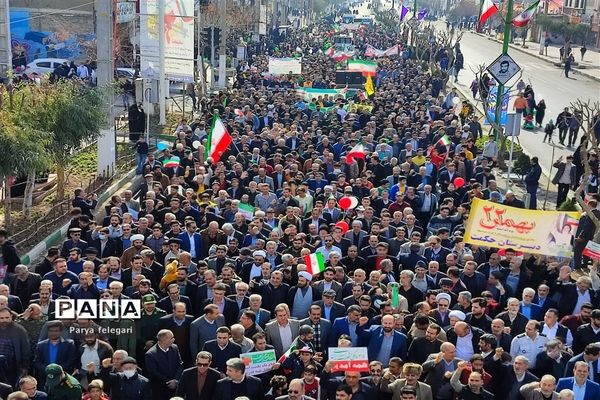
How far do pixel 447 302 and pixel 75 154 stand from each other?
51.6ft

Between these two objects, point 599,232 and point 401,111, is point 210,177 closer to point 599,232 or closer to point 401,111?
point 599,232

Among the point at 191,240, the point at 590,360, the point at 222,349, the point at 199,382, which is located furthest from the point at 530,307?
the point at 191,240

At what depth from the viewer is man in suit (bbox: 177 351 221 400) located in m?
8.99

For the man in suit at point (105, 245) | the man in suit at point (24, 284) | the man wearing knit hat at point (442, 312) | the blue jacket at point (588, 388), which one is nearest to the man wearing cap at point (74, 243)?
the man in suit at point (105, 245)

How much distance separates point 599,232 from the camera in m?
15.0

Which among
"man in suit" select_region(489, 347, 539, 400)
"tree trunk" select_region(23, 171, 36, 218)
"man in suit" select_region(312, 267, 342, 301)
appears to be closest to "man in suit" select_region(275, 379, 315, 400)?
"man in suit" select_region(489, 347, 539, 400)

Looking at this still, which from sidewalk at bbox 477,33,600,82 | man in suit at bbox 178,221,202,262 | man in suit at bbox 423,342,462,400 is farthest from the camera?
sidewalk at bbox 477,33,600,82

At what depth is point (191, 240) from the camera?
14.0 meters

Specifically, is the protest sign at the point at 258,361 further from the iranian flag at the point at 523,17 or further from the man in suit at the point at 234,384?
the iranian flag at the point at 523,17

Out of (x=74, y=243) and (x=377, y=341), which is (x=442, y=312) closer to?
(x=377, y=341)

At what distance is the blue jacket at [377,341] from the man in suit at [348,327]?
3.1 inches

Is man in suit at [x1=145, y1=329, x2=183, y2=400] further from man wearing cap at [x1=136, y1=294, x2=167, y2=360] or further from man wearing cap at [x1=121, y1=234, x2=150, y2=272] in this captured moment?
man wearing cap at [x1=121, y1=234, x2=150, y2=272]

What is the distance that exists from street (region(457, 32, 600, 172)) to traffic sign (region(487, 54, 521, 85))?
13.7 ft

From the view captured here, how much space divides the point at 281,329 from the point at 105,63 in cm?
1372
